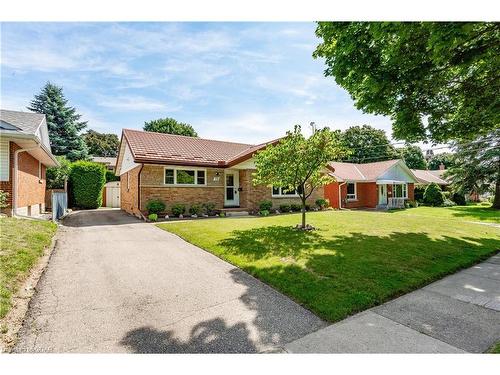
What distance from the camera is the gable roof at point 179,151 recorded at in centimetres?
1541

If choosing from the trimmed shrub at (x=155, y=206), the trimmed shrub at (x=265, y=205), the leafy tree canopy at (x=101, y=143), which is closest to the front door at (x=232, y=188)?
the trimmed shrub at (x=265, y=205)

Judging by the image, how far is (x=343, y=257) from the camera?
263 inches

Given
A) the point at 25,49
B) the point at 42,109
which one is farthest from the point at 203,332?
the point at 42,109

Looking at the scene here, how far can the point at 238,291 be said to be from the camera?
15.4 ft

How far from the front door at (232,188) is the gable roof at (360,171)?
11424 mm

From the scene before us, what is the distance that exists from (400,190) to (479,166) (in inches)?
284

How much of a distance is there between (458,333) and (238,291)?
3.18 m

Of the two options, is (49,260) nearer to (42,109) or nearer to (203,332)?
(203,332)

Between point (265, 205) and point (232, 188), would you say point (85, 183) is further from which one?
point (265, 205)

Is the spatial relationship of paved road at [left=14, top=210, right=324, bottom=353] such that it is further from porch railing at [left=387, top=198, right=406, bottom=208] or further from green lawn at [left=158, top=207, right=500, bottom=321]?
porch railing at [left=387, top=198, right=406, bottom=208]

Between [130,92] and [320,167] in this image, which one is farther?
[320,167]

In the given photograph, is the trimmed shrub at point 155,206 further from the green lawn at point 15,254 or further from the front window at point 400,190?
the front window at point 400,190

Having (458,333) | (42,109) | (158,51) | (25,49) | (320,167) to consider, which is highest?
(42,109)
